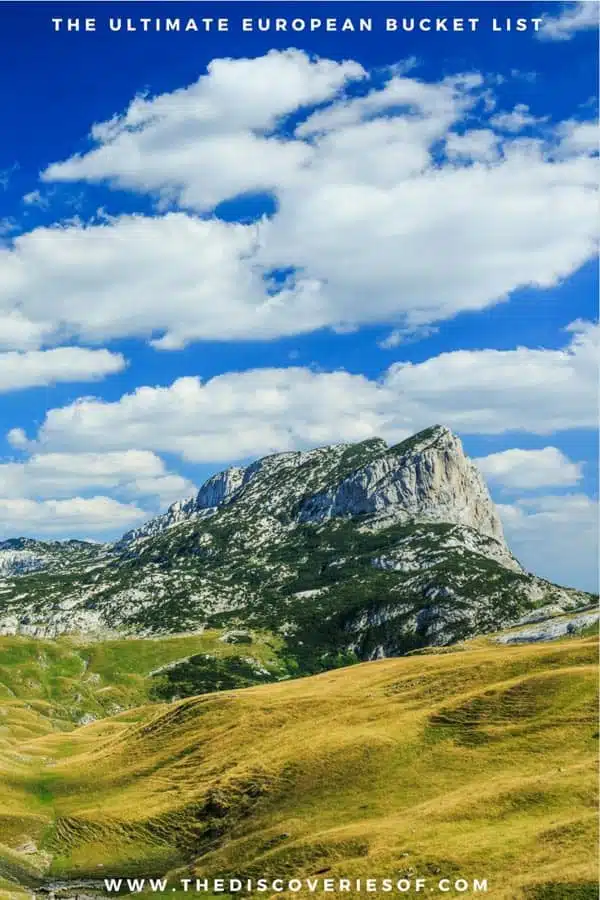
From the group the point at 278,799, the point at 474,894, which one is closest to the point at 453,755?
the point at 278,799

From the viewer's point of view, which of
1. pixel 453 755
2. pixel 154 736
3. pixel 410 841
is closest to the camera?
pixel 410 841

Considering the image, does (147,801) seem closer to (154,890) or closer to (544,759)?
(154,890)

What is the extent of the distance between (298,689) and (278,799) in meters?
41.0

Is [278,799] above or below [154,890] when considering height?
above

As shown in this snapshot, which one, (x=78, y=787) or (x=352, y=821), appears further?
(x=78, y=787)

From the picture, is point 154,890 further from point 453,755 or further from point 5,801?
point 5,801

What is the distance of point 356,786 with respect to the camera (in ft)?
246

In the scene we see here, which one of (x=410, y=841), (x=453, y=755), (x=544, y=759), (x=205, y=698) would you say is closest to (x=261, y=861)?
(x=410, y=841)

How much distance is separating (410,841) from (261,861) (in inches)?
557

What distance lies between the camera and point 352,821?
68.3 m

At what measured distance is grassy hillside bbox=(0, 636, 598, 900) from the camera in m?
55.8

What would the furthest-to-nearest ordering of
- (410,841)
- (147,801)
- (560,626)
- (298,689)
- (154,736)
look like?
(560,626) < (298,689) < (154,736) < (147,801) < (410,841)

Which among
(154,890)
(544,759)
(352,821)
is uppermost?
(544,759)

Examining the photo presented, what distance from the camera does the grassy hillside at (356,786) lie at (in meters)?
55.8
